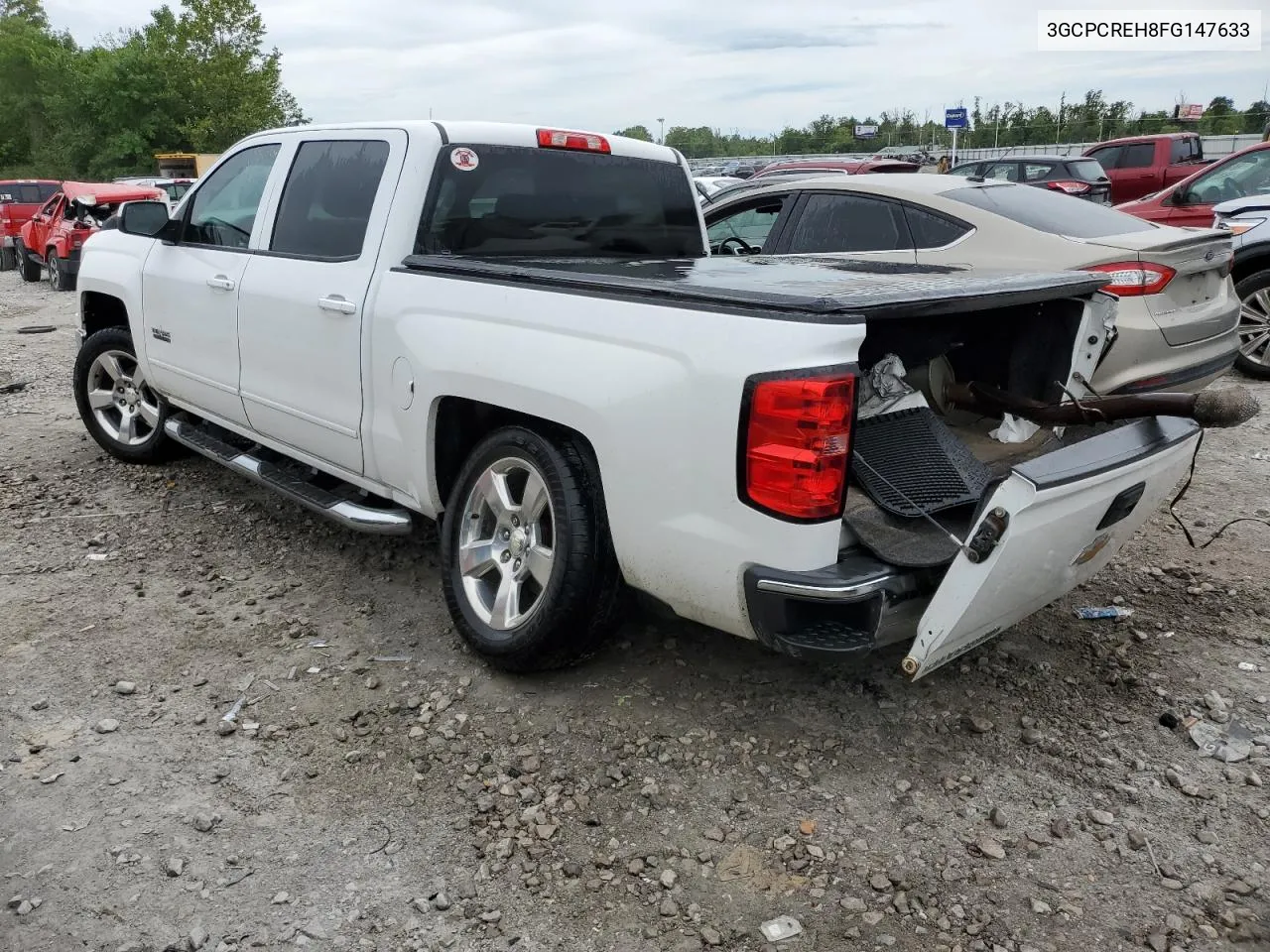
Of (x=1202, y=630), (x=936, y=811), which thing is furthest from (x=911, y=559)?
(x=1202, y=630)

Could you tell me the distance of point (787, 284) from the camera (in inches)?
123

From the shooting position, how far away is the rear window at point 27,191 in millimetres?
22938

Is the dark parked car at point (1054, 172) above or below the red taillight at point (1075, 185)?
above

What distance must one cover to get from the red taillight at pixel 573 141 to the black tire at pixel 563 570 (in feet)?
4.90

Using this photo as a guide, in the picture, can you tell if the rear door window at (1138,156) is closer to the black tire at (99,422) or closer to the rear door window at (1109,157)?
the rear door window at (1109,157)

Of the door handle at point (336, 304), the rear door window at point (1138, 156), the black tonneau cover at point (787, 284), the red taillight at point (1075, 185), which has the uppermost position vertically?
the rear door window at point (1138, 156)

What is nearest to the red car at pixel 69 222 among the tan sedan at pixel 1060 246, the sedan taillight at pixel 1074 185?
the tan sedan at pixel 1060 246

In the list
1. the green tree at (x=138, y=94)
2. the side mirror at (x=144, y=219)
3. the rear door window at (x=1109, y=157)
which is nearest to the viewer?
the side mirror at (x=144, y=219)

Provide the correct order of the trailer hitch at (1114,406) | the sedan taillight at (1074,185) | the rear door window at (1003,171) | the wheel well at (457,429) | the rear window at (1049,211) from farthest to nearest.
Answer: the rear door window at (1003,171)
the sedan taillight at (1074,185)
the rear window at (1049,211)
the wheel well at (457,429)
the trailer hitch at (1114,406)

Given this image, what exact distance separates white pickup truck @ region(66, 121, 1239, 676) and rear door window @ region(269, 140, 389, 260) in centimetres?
2

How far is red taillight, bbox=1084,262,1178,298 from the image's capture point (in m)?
5.45

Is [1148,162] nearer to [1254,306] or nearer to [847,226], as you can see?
[1254,306]

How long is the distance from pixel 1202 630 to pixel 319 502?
11.8ft

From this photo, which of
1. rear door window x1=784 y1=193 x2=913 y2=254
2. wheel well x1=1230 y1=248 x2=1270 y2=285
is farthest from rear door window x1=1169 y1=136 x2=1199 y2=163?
rear door window x1=784 y1=193 x2=913 y2=254
